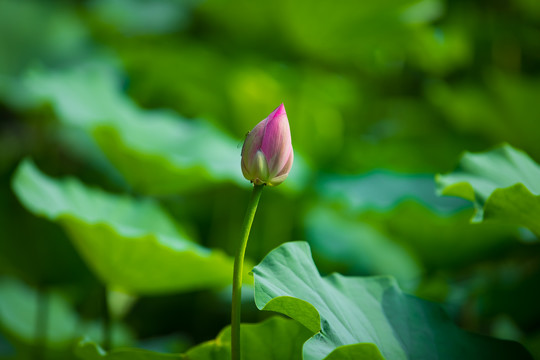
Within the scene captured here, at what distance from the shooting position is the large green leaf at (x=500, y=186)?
1.65 ft

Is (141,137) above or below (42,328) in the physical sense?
above

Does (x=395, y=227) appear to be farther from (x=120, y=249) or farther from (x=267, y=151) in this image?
(x=267, y=151)

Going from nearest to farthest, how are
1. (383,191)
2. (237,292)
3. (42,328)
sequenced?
1. (237,292)
2. (42,328)
3. (383,191)

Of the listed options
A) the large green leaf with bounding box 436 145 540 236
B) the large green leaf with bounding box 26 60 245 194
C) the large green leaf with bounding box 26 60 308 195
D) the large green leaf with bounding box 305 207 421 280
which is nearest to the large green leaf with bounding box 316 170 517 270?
the large green leaf with bounding box 305 207 421 280

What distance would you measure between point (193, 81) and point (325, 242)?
2.92 feet

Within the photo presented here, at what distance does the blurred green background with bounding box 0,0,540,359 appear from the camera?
95 cm

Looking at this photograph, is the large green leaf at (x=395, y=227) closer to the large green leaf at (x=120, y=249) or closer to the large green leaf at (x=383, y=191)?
the large green leaf at (x=383, y=191)

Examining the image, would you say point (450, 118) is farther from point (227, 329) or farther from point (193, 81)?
point (227, 329)

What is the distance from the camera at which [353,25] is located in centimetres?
129

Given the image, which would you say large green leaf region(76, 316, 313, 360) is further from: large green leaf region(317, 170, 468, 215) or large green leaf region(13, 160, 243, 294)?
large green leaf region(317, 170, 468, 215)

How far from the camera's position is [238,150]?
125 cm

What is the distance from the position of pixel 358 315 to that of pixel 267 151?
0.17m

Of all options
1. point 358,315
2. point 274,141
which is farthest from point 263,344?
point 274,141

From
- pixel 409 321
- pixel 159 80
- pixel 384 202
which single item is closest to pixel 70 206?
pixel 409 321
